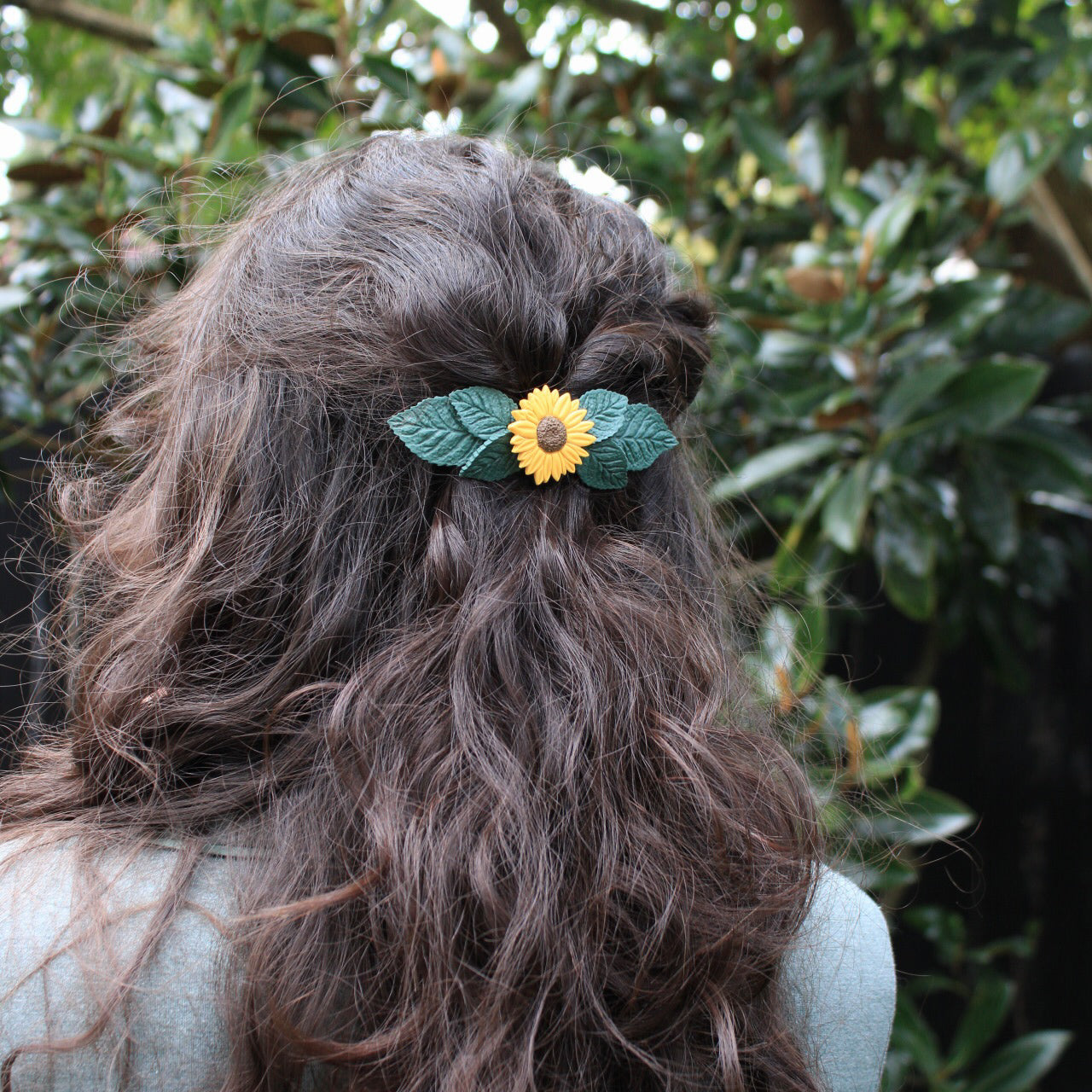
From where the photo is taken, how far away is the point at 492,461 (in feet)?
2.22

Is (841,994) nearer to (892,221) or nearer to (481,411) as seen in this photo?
(481,411)

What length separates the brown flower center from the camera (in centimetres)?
67

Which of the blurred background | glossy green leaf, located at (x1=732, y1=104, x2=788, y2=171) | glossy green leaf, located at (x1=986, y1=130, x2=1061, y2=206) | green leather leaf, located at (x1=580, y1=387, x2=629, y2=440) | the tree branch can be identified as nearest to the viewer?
green leather leaf, located at (x1=580, y1=387, x2=629, y2=440)

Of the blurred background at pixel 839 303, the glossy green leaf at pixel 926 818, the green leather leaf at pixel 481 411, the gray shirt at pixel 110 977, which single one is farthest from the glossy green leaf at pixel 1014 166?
the gray shirt at pixel 110 977

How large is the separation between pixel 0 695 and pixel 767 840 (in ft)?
5.77

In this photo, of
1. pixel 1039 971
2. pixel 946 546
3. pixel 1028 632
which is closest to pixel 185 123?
pixel 946 546

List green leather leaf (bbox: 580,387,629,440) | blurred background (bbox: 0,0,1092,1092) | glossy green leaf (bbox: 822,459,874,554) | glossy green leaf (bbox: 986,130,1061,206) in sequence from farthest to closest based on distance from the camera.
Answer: glossy green leaf (bbox: 986,130,1061,206) → blurred background (bbox: 0,0,1092,1092) → glossy green leaf (bbox: 822,459,874,554) → green leather leaf (bbox: 580,387,629,440)

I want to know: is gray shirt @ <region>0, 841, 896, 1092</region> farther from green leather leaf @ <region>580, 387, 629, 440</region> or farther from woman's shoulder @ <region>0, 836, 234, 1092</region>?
green leather leaf @ <region>580, 387, 629, 440</region>

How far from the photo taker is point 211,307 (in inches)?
30.7

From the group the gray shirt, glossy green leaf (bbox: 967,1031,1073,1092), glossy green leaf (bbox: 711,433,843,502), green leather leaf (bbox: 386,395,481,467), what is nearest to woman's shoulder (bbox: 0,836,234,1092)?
the gray shirt

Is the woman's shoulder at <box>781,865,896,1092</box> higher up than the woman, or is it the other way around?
the woman

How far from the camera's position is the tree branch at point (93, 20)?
181cm

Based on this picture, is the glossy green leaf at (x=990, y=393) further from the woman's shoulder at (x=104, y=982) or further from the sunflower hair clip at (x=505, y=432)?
the woman's shoulder at (x=104, y=982)

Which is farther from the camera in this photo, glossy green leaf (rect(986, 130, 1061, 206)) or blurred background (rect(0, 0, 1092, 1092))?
glossy green leaf (rect(986, 130, 1061, 206))
